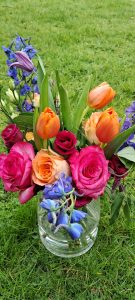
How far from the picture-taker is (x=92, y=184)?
915mm

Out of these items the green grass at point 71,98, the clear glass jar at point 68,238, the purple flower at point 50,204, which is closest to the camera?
the purple flower at point 50,204

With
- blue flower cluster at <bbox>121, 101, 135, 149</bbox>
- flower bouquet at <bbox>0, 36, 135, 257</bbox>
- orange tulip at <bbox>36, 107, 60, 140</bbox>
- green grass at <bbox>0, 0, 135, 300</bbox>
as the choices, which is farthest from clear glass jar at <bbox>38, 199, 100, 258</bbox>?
orange tulip at <bbox>36, 107, 60, 140</bbox>

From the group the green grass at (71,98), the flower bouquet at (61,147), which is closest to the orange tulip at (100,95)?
the flower bouquet at (61,147)

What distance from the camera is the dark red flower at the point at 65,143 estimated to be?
37.5 inches

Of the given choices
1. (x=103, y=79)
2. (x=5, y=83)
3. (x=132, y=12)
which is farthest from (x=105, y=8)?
(x=5, y=83)

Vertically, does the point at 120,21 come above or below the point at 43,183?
below

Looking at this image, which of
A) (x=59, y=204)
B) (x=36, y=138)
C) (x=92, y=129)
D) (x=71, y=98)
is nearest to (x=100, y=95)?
(x=92, y=129)

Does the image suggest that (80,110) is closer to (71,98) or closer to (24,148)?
(24,148)

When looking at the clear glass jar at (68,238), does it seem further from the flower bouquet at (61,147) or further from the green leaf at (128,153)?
the green leaf at (128,153)

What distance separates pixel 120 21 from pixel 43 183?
11.1ft

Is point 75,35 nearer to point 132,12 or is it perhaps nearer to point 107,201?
point 132,12

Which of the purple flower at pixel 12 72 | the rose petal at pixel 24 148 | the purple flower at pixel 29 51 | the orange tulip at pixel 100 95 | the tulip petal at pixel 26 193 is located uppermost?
the purple flower at pixel 29 51

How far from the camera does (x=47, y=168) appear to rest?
0.94 m

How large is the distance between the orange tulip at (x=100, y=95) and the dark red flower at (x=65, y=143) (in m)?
0.11
